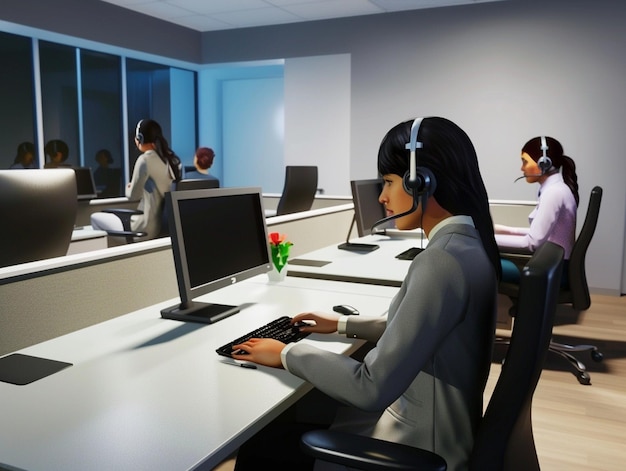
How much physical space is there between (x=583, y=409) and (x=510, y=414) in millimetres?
1540

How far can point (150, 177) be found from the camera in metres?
3.02

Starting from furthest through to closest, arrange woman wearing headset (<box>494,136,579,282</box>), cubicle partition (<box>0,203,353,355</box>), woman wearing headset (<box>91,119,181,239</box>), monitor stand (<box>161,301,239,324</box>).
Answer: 1. woman wearing headset (<box>91,119,181,239</box>)
2. woman wearing headset (<box>494,136,579,282</box>)
3. monitor stand (<box>161,301,239,324</box>)
4. cubicle partition (<box>0,203,353,355</box>)

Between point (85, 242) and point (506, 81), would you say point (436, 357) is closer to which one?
point (85, 242)

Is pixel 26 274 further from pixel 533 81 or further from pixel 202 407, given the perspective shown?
pixel 533 81

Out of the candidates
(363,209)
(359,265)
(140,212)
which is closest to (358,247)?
(363,209)

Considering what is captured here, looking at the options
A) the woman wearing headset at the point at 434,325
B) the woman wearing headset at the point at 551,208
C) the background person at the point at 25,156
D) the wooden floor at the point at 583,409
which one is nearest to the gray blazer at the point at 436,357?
the woman wearing headset at the point at 434,325

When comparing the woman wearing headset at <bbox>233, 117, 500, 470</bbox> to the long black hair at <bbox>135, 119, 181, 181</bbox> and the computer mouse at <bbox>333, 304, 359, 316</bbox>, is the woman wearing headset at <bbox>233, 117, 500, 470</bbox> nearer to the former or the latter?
the computer mouse at <bbox>333, 304, 359, 316</bbox>

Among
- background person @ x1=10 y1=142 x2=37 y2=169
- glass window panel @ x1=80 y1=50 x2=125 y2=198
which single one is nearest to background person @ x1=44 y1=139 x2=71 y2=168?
background person @ x1=10 y1=142 x2=37 y2=169

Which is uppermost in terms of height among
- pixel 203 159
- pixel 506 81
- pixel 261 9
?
pixel 261 9

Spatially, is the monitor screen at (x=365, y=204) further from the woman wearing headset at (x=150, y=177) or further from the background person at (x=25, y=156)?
the background person at (x=25, y=156)

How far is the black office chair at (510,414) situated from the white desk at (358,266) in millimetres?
1055

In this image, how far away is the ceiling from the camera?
4.07m

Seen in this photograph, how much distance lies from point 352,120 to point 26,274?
363cm

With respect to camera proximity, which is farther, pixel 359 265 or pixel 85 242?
pixel 85 242
